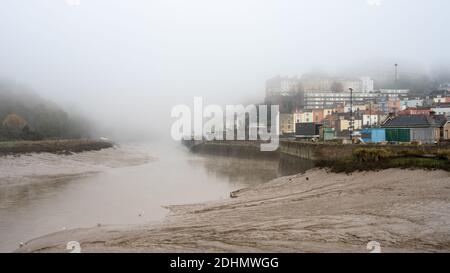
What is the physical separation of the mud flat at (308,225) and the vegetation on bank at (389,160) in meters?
0.95

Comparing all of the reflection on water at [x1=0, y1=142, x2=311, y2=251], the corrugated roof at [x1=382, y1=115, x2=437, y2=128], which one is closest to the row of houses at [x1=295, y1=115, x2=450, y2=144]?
the corrugated roof at [x1=382, y1=115, x2=437, y2=128]

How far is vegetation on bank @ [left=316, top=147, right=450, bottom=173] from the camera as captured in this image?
18.9 m

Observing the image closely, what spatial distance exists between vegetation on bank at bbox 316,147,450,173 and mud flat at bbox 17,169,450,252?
37.4 inches

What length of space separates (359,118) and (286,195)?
155 feet

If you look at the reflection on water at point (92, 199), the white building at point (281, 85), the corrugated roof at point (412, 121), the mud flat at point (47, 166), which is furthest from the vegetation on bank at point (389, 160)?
the white building at point (281, 85)

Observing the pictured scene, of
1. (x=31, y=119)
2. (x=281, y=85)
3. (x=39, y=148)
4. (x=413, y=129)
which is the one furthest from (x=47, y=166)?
(x=281, y=85)

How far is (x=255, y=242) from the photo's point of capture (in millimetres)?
10008

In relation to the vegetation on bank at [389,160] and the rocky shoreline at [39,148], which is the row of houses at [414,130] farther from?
the rocky shoreline at [39,148]

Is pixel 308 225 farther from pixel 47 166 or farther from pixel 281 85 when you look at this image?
pixel 281 85

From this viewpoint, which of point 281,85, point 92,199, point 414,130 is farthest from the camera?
point 281,85

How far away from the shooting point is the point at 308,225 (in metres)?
11.4

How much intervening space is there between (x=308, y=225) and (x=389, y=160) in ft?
35.5
